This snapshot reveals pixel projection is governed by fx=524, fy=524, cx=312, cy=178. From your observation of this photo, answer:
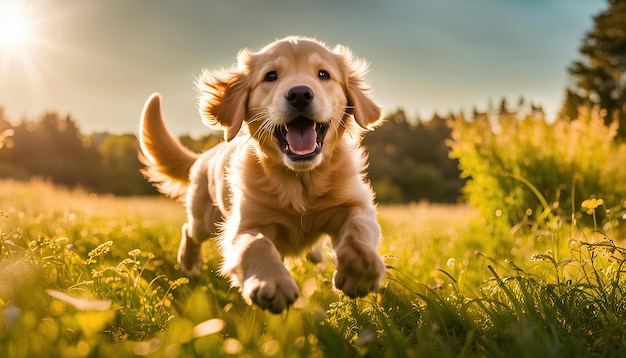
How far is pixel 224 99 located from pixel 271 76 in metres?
0.40

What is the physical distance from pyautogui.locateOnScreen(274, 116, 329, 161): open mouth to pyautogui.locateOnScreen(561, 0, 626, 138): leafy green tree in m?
30.8

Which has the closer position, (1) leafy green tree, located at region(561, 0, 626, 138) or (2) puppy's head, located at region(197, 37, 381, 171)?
(2) puppy's head, located at region(197, 37, 381, 171)

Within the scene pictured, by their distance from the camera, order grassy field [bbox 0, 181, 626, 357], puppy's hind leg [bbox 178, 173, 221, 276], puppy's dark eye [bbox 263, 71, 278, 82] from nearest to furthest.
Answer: grassy field [bbox 0, 181, 626, 357] → puppy's dark eye [bbox 263, 71, 278, 82] → puppy's hind leg [bbox 178, 173, 221, 276]

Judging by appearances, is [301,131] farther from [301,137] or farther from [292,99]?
[292,99]

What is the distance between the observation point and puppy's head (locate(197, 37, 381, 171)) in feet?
9.78

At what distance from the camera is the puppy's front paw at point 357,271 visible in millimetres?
2213

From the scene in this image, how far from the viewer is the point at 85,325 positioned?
1.57m

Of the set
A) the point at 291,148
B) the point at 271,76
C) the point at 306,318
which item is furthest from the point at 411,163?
the point at 306,318

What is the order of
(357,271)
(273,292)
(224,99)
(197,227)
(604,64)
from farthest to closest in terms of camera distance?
(604,64) < (197,227) < (224,99) < (357,271) < (273,292)

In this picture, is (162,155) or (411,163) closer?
(162,155)

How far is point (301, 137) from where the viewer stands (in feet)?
10.1

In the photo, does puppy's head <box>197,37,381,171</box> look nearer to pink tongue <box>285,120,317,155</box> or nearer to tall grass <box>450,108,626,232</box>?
pink tongue <box>285,120,317,155</box>

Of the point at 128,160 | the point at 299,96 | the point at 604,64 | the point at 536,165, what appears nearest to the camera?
the point at 299,96

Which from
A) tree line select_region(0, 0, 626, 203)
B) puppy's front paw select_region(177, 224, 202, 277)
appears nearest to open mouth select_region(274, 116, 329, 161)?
puppy's front paw select_region(177, 224, 202, 277)
